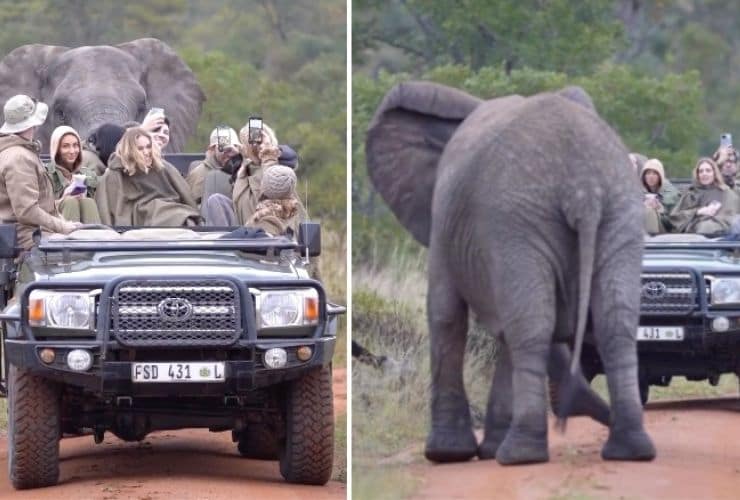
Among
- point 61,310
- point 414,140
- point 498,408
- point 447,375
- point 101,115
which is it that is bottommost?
point 498,408

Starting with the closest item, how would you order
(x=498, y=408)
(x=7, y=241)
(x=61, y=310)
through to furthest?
(x=498, y=408) → (x=61, y=310) → (x=7, y=241)

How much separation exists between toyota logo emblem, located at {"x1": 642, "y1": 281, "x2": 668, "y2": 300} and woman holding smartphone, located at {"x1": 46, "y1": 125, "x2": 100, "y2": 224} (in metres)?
3.43

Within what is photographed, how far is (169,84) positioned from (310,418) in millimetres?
7022

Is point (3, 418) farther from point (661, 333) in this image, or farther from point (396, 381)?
point (661, 333)

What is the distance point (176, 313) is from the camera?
11484 mm

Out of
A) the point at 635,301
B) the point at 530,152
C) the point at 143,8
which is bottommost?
the point at 635,301

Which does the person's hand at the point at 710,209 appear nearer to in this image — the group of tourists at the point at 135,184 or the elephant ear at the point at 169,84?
the group of tourists at the point at 135,184

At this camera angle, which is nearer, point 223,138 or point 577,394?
point 577,394

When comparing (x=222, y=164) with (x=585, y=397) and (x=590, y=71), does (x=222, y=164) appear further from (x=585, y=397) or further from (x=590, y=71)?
(x=585, y=397)

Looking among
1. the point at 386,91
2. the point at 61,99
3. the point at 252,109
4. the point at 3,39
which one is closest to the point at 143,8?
the point at 252,109

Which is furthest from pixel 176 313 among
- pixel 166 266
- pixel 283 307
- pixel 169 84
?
pixel 169 84

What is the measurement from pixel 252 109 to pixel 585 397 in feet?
52.2

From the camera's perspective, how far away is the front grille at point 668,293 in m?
11.7

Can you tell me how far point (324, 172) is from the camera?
26.2 meters
